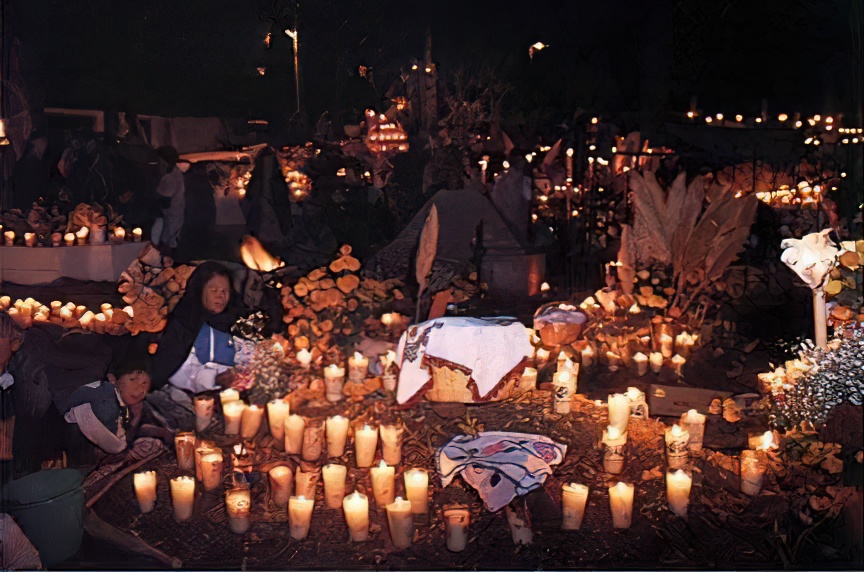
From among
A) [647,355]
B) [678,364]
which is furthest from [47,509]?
[678,364]

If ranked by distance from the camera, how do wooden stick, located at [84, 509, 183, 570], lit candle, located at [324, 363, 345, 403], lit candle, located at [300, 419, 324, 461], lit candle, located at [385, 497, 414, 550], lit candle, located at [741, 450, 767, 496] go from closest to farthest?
1. lit candle, located at [385, 497, 414, 550]
2. wooden stick, located at [84, 509, 183, 570]
3. lit candle, located at [741, 450, 767, 496]
4. lit candle, located at [300, 419, 324, 461]
5. lit candle, located at [324, 363, 345, 403]

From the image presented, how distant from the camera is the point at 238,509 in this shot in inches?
137

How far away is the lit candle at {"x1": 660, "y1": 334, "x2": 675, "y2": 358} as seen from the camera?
399 centimetres

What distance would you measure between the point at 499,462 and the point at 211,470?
1.21m

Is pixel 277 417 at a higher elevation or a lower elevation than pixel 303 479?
higher

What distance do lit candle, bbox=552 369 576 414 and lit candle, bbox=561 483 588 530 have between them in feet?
1.37

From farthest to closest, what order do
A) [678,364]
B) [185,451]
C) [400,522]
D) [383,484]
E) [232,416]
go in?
[678,364]
[232,416]
[185,451]
[383,484]
[400,522]

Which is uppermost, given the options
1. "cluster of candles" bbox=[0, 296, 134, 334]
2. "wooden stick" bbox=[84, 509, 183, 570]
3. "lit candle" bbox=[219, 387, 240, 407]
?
"cluster of candles" bbox=[0, 296, 134, 334]

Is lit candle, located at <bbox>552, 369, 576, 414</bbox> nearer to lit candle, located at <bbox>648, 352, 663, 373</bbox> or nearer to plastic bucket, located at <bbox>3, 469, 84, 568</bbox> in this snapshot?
lit candle, located at <bbox>648, 352, 663, 373</bbox>

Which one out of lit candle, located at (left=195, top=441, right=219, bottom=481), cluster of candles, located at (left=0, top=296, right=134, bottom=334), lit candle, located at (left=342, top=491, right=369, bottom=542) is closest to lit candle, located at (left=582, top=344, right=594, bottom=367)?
lit candle, located at (left=342, top=491, right=369, bottom=542)

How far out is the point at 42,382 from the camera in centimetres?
370

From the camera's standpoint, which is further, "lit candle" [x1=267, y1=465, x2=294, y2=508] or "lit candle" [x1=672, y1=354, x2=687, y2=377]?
"lit candle" [x1=672, y1=354, x2=687, y2=377]

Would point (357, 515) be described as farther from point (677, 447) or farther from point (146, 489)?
point (677, 447)

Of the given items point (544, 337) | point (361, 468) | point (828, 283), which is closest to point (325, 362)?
point (361, 468)
